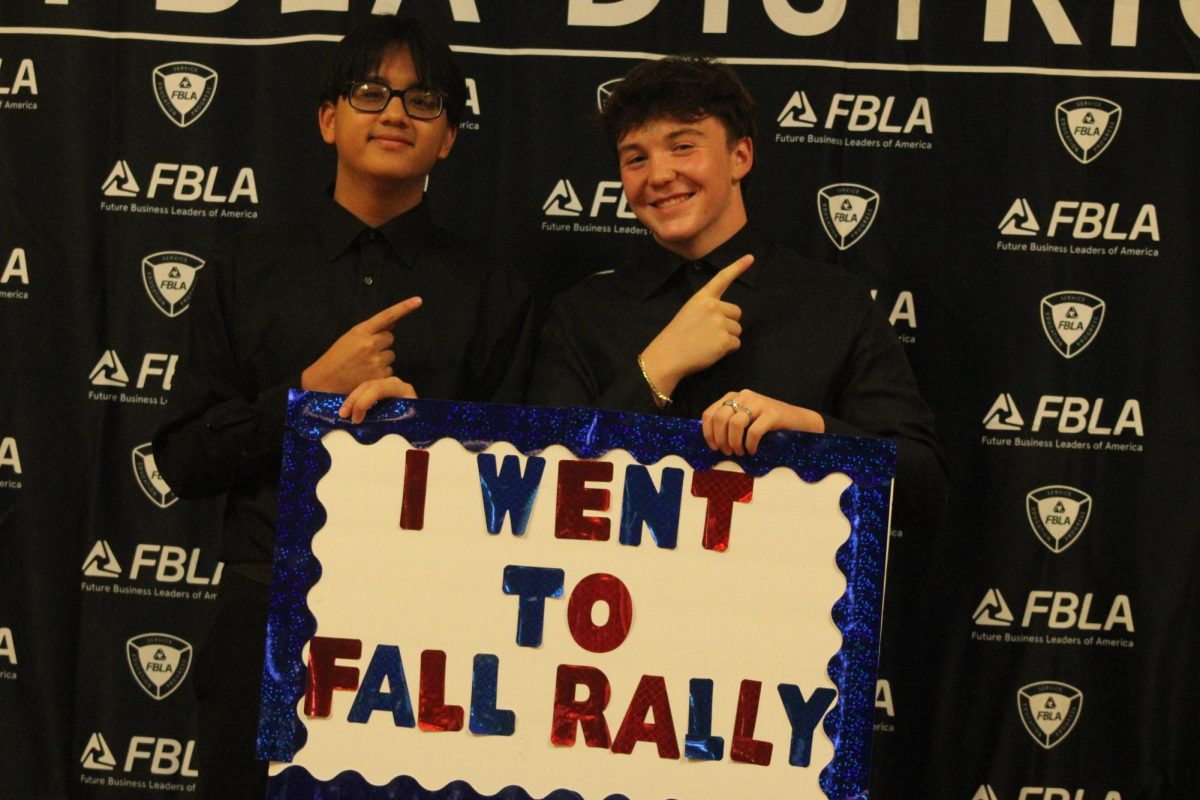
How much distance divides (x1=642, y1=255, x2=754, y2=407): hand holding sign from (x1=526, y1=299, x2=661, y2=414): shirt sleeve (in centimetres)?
3

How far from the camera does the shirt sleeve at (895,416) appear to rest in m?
1.87

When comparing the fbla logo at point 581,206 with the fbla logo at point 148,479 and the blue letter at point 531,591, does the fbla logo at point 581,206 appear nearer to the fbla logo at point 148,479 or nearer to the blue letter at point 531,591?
the fbla logo at point 148,479

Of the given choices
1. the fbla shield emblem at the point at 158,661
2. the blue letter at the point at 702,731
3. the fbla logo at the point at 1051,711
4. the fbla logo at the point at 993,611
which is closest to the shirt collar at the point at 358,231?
the blue letter at the point at 702,731

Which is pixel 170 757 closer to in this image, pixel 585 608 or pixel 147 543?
pixel 147 543

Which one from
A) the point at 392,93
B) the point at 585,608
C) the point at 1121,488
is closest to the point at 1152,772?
the point at 1121,488

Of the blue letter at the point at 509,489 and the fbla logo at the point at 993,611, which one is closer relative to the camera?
the blue letter at the point at 509,489

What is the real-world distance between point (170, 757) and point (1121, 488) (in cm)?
220

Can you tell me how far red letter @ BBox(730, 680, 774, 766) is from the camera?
1.68 metres

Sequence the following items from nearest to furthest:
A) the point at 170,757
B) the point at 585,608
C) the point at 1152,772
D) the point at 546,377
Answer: the point at 585,608, the point at 546,377, the point at 1152,772, the point at 170,757

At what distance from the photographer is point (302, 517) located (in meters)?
1.74

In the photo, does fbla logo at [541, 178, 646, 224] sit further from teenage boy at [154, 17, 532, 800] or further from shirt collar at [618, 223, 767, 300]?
shirt collar at [618, 223, 767, 300]

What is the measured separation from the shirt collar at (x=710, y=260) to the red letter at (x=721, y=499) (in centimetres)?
44

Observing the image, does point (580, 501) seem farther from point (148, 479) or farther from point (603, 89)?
point (148, 479)

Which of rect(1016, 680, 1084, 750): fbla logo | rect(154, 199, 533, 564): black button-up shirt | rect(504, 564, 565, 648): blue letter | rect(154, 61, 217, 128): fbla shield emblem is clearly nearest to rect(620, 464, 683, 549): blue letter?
rect(504, 564, 565, 648): blue letter
